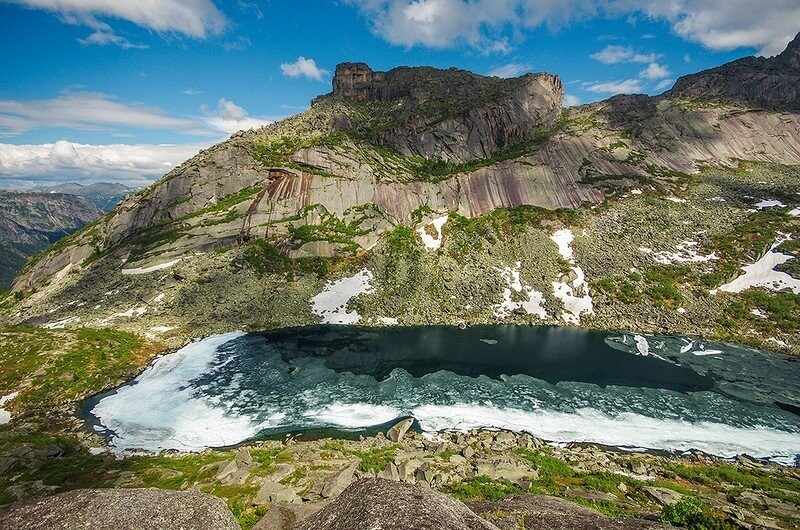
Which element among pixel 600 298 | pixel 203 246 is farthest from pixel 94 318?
pixel 600 298

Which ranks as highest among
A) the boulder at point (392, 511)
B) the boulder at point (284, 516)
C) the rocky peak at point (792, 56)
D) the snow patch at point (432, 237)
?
the rocky peak at point (792, 56)

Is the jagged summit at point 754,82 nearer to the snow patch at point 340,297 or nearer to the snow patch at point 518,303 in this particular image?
the snow patch at point 518,303

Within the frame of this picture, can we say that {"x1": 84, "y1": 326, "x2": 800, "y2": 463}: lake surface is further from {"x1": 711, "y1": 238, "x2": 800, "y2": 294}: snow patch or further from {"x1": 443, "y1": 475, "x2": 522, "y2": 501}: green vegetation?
{"x1": 711, "y1": 238, "x2": 800, "y2": 294}: snow patch

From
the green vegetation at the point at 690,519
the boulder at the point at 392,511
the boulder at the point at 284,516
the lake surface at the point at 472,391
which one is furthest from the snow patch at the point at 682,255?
the boulder at the point at 392,511

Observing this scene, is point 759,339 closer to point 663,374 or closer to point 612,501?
point 663,374

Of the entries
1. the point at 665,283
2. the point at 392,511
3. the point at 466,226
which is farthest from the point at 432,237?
the point at 392,511

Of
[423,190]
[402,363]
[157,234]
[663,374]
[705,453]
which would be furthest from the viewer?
[423,190]
